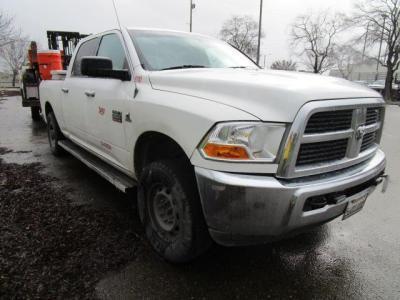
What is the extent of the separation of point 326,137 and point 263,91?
495 millimetres

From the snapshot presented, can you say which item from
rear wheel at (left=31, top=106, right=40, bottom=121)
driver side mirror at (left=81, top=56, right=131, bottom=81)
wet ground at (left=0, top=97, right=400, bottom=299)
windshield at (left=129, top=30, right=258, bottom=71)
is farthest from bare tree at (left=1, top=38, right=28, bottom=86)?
wet ground at (left=0, top=97, right=400, bottom=299)

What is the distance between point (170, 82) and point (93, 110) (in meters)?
1.37

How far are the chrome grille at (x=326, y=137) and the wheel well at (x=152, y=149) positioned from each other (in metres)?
0.93

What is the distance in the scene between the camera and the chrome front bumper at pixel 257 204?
200cm

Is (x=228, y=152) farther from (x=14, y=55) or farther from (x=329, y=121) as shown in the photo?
(x=14, y=55)

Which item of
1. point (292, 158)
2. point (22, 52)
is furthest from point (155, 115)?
point (22, 52)

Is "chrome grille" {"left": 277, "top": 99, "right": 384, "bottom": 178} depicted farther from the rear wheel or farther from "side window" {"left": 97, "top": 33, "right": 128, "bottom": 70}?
the rear wheel

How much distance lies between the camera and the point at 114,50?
12.1ft

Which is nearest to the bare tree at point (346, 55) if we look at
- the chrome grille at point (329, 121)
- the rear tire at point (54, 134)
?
the rear tire at point (54, 134)

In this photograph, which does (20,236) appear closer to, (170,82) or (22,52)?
(170,82)

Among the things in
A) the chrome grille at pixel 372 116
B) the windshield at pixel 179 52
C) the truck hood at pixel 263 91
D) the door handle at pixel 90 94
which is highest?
the windshield at pixel 179 52

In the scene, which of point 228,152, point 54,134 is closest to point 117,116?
point 228,152

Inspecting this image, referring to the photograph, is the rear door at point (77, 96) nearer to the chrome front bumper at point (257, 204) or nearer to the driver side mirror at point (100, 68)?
the driver side mirror at point (100, 68)

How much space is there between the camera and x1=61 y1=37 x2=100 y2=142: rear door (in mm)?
4116
